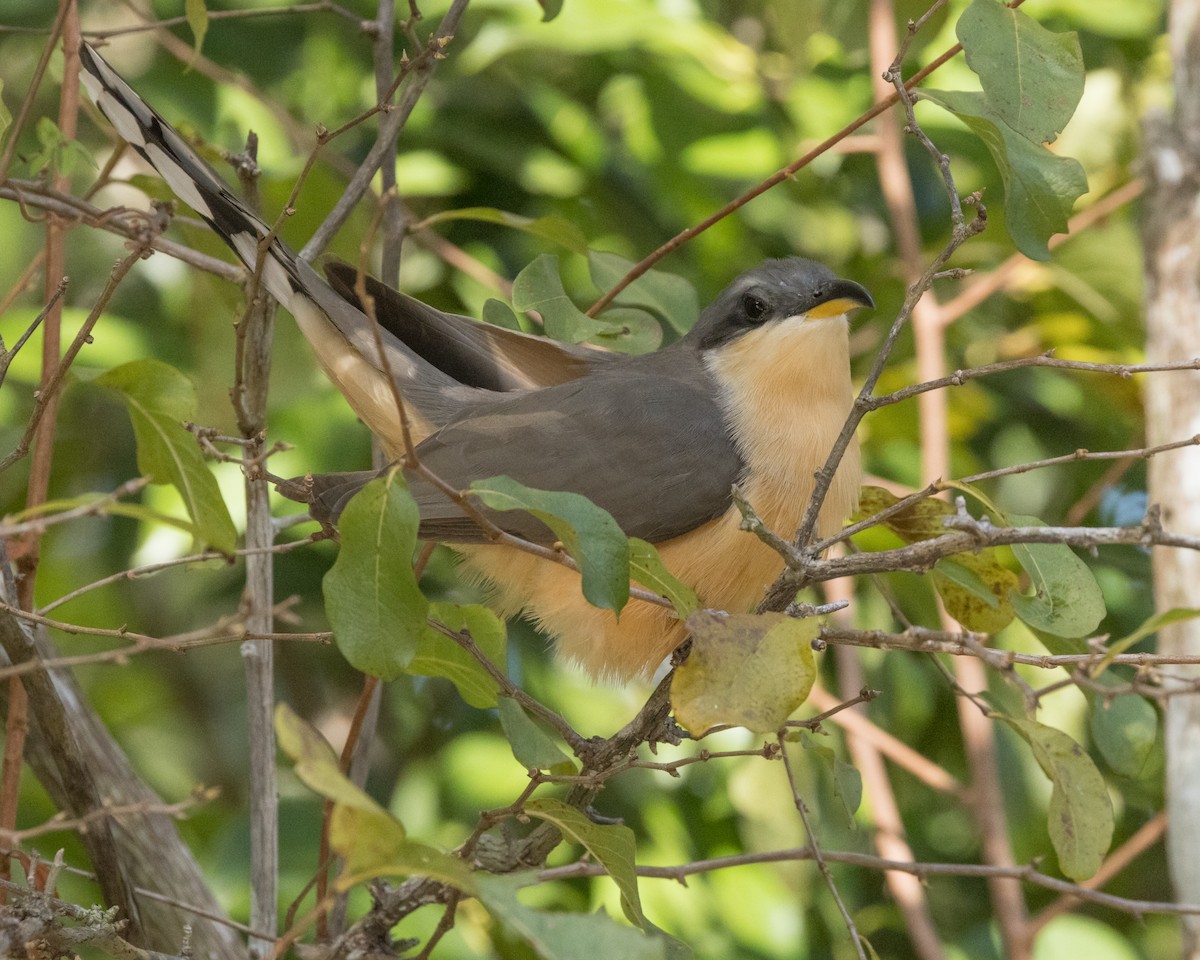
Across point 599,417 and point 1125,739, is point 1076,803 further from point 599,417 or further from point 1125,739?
point 599,417

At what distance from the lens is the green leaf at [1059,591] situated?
2.42m

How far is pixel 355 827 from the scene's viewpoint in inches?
64.5

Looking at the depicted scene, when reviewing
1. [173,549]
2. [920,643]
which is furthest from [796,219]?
[920,643]

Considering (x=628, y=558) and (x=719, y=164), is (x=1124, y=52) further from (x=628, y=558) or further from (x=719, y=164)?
(x=628, y=558)

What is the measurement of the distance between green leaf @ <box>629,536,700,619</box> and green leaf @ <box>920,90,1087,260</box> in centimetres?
87

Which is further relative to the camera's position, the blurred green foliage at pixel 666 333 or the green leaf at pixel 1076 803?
the blurred green foliage at pixel 666 333

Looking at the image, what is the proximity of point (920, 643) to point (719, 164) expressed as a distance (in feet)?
9.69

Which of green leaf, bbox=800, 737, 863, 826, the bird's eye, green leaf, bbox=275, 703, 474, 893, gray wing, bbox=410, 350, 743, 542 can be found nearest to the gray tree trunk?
the bird's eye

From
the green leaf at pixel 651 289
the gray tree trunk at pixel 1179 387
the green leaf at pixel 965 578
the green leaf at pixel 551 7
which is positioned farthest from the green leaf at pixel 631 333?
the gray tree trunk at pixel 1179 387

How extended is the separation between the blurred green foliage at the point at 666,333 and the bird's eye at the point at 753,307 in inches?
33.0

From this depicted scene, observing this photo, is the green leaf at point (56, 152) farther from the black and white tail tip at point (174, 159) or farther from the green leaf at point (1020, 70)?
the green leaf at point (1020, 70)

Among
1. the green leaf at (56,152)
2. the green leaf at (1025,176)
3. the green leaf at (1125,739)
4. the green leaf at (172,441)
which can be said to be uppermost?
the green leaf at (56,152)

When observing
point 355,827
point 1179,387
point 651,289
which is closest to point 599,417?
point 651,289

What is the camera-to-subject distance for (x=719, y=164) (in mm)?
4652
